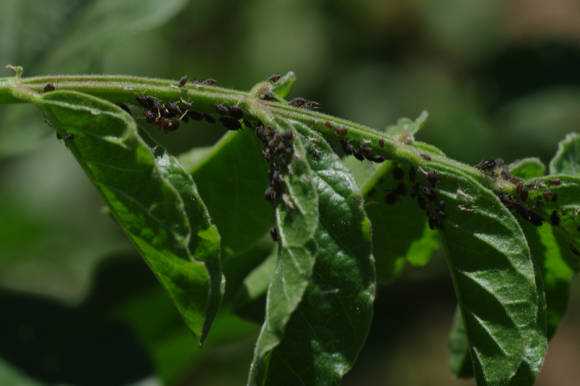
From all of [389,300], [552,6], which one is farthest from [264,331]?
[552,6]

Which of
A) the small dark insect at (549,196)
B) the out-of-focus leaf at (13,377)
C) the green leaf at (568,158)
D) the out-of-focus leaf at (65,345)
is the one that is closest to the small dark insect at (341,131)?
the small dark insect at (549,196)

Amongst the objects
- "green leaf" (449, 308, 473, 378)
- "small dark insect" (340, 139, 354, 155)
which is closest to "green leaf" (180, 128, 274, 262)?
"small dark insect" (340, 139, 354, 155)

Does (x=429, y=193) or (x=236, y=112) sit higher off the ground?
(x=236, y=112)

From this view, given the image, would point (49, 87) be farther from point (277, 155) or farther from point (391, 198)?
point (391, 198)

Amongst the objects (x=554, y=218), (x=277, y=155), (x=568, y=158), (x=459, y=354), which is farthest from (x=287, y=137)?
(x=459, y=354)

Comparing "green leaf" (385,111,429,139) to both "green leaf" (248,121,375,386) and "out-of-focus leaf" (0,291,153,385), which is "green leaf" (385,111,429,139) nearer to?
"green leaf" (248,121,375,386)

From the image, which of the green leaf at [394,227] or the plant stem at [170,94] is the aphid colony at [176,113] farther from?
the green leaf at [394,227]
